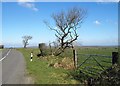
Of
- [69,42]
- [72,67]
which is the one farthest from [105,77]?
[69,42]

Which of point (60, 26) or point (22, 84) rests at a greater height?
point (60, 26)

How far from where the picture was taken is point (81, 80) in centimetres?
1308

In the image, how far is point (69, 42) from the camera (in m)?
39.5

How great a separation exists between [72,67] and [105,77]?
7.91 metres

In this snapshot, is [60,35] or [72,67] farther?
[60,35]

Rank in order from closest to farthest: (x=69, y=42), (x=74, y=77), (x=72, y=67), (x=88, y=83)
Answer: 1. (x=88, y=83)
2. (x=74, y=77)
3. (x=72, y=67)
4. (x=69, y=42)

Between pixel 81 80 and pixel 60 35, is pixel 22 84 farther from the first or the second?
pixel 60 35

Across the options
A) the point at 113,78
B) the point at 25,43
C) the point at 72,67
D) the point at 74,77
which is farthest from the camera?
the point at 25,43

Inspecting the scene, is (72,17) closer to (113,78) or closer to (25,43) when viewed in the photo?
(113,78)

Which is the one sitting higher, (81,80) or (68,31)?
(68,31)

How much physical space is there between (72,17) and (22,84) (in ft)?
95.8

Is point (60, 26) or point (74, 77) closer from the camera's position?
point (74, 77)

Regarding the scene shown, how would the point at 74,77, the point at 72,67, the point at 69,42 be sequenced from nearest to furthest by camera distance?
the point at 74,77 → the point at 72,67 → the point at 69,42

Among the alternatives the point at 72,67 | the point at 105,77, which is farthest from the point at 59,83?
the point at 72,67
